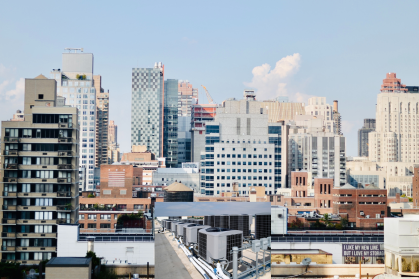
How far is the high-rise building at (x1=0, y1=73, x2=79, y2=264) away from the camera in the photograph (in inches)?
1092

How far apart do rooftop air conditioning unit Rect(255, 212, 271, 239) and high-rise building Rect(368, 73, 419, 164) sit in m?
110

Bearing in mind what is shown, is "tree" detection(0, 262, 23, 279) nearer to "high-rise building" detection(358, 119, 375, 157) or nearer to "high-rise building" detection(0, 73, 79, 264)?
"high-rise building" detection(0, 73, 79, 264)

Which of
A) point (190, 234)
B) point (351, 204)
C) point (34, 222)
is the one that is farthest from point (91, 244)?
point (351, 204)

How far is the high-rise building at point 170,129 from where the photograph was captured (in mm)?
131000

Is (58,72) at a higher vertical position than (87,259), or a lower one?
higher

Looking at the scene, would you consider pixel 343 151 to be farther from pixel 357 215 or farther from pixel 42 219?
pixel 42 219

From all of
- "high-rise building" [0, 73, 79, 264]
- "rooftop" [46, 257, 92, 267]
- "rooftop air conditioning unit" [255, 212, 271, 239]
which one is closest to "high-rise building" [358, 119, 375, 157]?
"rooftop air conditioning unit" [255, 212, 271, 239]

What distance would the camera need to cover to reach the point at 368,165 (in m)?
113

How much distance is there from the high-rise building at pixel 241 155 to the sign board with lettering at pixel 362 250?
5540 centimetres

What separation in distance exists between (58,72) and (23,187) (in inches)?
3183

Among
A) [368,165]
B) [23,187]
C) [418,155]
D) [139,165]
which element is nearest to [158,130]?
[139,165]

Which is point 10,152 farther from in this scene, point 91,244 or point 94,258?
point 94,258

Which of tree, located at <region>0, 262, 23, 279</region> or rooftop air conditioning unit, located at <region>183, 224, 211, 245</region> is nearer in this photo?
rooftop air conditioning unit, located at <region>183, 224, 211, 245</region>

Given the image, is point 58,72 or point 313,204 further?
point 58,72
